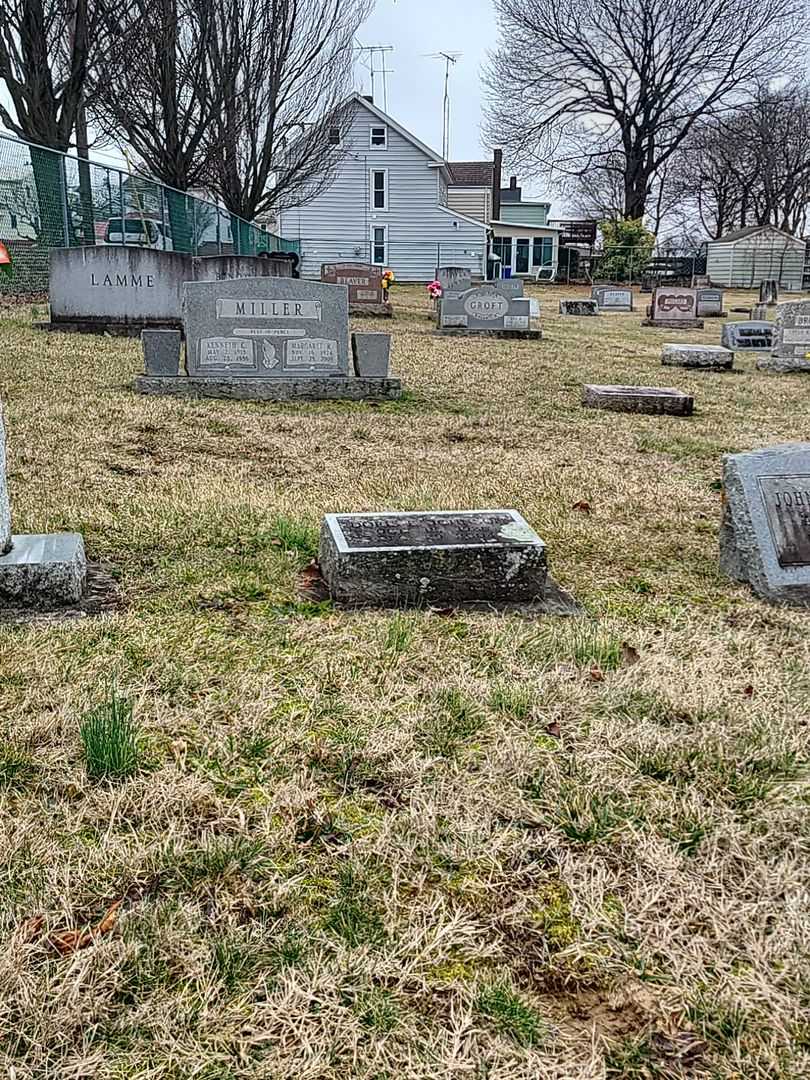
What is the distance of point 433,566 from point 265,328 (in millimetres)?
6266

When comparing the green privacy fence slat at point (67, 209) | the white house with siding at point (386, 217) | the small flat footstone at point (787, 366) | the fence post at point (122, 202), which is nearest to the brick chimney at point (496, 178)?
the white house with siding at point (386, 217)

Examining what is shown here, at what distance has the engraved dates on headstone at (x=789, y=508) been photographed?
416cm

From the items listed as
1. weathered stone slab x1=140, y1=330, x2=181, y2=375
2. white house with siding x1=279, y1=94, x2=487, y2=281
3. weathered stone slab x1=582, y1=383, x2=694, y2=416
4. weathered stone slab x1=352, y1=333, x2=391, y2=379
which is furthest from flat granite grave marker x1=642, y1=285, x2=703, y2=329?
white house with siding x1=279, y1=94, x2=487, y2=281

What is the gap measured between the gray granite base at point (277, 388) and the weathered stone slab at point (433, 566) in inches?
223

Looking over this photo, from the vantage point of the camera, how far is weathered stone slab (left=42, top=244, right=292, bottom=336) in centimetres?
1317

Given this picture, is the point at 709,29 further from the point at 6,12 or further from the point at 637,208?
the point at 6,12

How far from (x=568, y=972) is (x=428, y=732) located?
959 mm

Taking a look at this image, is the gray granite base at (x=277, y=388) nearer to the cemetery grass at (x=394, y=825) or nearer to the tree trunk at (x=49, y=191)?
the cemetery grass at (x=394, y=825)

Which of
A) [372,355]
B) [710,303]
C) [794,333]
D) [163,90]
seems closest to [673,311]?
[710,303]

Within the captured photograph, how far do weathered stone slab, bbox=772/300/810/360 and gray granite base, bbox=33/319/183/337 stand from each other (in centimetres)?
967

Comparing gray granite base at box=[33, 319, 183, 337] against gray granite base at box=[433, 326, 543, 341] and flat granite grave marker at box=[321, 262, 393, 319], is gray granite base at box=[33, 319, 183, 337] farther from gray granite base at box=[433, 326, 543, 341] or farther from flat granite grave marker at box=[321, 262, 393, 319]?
flat granite grave marker at box=[321, 262, 393, 319]

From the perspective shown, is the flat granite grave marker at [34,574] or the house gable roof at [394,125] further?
the house gable roof at [394,125]

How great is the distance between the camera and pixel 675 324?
24.4 meters

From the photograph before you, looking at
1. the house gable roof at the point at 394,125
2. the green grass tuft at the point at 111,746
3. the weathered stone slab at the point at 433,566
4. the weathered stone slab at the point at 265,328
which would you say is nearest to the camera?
the green grass tuft at the point at 111,746
